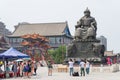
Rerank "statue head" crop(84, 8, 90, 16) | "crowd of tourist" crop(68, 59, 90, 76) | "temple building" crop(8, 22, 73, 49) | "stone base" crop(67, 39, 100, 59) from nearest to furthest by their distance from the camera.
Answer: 1. "crowd of tourist" crop(68, 59, 90, 76)
2. "stone base" crop(67, 39, 100, 59)
3. "statue head" crop(84, 8, 90, 16)
4. "temple building" crop(8, 22, 73, 49)

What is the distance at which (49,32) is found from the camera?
328 feet

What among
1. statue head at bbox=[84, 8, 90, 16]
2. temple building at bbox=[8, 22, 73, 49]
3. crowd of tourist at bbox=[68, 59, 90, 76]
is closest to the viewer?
crowd of tourist at bbox=[68, 59, 90, 76]

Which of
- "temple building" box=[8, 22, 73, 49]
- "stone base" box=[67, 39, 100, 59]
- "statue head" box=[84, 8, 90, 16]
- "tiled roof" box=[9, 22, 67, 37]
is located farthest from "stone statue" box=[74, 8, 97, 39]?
"tiled roof" box=[9, 22, 67, 37]

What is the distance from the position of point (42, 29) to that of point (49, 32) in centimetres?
406

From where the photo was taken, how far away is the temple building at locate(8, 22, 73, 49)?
314 feet

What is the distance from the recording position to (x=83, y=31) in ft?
120

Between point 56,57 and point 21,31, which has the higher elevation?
point 21,31

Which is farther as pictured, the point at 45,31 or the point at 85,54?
the point at 45,31

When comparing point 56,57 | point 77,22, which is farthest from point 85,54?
point 56,57

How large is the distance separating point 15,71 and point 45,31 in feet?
240

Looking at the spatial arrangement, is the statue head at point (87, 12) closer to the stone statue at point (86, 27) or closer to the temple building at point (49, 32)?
the stone statue at point (86, 27)

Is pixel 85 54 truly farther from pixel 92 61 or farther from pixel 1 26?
pixel 1 26

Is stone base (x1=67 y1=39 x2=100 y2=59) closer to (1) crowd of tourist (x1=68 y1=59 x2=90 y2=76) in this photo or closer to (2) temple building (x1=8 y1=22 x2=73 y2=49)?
(1) crowd of tourist (x1=68 y1=59 x2=90 y2=76)

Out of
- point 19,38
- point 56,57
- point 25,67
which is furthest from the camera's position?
point 19,38
